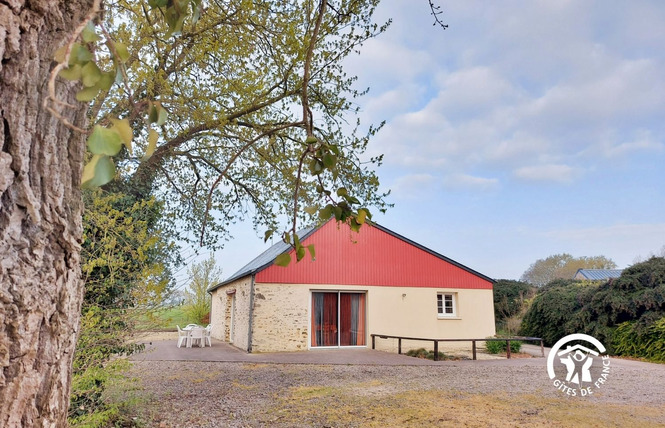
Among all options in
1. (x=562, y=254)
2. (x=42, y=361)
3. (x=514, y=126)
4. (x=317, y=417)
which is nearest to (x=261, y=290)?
(x=317, y=417)

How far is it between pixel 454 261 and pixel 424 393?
9.43 metres

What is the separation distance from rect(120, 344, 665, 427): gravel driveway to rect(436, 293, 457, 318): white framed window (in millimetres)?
5407

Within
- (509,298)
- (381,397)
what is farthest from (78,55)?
(509,298)

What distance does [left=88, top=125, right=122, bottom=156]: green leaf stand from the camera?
1.72ft

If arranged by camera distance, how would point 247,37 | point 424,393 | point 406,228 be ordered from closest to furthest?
point 247,37 < point 424,393 < point 406,228

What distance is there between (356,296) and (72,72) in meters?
14.2

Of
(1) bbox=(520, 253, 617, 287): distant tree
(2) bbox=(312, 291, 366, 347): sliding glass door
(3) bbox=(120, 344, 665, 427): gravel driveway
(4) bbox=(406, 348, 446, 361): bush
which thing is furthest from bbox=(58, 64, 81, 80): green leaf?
(1) bbox=(520, 253, 617, 287): distant tree

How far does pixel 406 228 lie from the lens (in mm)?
16797

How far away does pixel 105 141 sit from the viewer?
0.55m

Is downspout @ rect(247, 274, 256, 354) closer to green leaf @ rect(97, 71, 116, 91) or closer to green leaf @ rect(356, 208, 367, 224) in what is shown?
green leaf @ rect(356, 208, 367, 224)

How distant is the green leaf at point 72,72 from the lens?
23.4 inches

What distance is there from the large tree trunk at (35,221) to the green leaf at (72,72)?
1.10 feet

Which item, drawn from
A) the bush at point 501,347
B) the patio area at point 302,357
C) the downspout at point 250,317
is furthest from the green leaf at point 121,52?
the bush at point 501,347

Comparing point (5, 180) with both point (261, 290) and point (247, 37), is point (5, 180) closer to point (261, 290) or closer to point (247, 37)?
point (247, 37)
